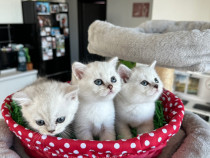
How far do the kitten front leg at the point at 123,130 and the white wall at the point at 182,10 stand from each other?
4.85ft

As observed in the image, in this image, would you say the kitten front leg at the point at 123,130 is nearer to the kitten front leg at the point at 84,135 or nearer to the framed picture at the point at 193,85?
the kitten front leg at the point at 84,135

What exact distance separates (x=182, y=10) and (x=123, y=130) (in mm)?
1650

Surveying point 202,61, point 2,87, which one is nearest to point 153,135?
point 202,61

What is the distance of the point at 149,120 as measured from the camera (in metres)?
0.79

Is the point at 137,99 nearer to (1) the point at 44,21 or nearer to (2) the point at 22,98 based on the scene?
(2) the point at 22,98

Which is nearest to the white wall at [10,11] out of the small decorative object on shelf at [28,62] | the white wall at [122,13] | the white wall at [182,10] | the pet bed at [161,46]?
the small decorative object on shelf at [28,62]

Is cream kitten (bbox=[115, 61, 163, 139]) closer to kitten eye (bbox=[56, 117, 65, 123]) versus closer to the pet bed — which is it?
the pet bed

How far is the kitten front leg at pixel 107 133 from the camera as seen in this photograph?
2.29 feet

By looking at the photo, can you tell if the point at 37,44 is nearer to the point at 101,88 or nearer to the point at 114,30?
the point at 114,30

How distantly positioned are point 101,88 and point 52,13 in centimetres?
260

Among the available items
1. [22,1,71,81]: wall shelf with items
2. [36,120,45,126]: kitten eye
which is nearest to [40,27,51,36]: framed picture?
[22,1,71,81]: wall shelf with items

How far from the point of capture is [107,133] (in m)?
0.71

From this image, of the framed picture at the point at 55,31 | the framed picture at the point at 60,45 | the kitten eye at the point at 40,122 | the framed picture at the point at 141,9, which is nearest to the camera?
the kitten eye at the point at 40,122

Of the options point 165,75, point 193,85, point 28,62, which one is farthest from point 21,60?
point 193,85
